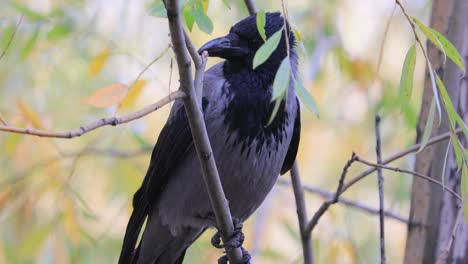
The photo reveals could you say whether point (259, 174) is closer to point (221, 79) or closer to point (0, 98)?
point (221, 79)

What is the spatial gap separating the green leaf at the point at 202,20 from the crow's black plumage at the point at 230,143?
100 cm

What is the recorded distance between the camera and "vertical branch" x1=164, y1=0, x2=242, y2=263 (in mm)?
2568

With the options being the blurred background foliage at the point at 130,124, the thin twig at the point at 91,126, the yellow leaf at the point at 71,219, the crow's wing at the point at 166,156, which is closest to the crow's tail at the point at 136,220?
the crow's wing at the point at 166,156

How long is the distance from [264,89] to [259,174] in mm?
482

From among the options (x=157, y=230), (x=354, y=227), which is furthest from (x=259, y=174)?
(x=354, y=227)

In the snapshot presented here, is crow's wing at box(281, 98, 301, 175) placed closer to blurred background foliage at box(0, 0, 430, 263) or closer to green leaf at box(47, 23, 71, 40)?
blurred background foliage at box(0, 0, 430, 263)

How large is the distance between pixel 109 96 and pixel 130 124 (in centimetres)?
255

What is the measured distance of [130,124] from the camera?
581 cm

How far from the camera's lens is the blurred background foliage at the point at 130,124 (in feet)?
17.4

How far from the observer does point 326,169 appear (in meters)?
7.55

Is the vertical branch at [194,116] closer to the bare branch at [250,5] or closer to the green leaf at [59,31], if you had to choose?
the bare branch at [250,5]

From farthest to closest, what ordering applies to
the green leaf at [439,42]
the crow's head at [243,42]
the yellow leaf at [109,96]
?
1. the crow's head at [243,42]
2. the yellow leaf at [109,96]
3. the green leaf at [439,42]

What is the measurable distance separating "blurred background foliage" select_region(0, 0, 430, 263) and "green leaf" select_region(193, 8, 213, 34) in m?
1.55

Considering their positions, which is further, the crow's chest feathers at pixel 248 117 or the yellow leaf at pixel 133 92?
the crow's chest feathers at pixel 248 117
